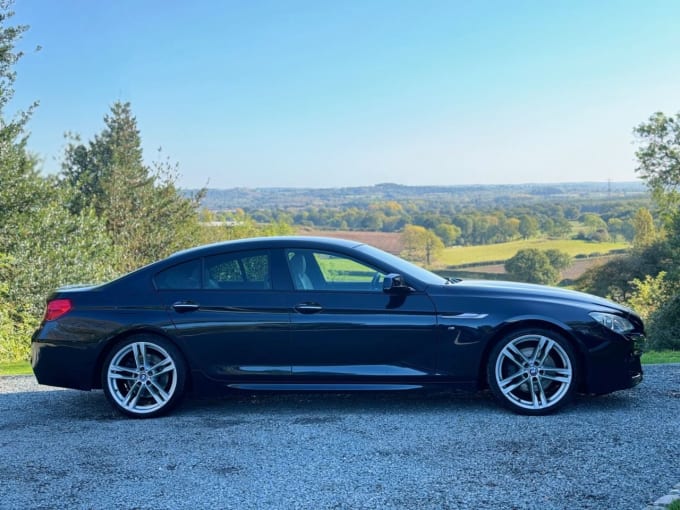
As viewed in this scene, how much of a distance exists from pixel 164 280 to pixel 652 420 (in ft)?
13.3

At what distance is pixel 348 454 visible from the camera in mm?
4566

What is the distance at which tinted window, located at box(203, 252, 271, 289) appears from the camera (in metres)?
5.75

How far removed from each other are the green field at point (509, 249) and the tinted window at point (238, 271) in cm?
4947

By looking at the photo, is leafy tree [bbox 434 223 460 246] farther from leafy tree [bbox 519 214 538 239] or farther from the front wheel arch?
the front wheel arch

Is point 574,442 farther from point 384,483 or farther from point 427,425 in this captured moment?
point 384,483

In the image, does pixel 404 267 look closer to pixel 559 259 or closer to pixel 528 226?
pixel 559 259

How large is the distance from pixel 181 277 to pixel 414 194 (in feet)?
278

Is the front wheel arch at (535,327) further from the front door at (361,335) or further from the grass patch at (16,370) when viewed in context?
the grass patch at (16,370)

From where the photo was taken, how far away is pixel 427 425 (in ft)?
16.9

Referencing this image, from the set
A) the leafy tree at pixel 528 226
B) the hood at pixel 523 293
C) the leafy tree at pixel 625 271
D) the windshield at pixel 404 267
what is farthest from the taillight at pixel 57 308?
the leafy tree at pixel 528 226

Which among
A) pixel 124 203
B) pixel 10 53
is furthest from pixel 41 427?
pixel 124 203

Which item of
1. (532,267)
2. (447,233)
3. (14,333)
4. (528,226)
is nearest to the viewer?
(14,333)

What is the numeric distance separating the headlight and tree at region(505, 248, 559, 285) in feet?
169

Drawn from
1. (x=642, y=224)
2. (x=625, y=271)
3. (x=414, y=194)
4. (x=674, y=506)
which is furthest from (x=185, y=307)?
(x=414, y=194)
